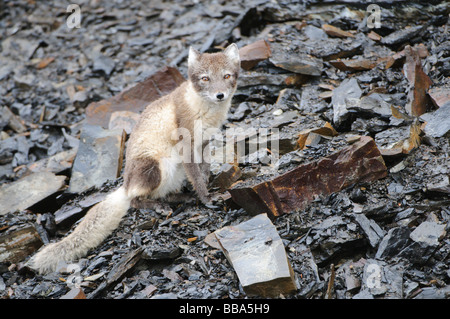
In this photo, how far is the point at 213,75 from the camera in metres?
6.35

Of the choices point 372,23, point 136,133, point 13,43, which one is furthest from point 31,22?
point 372,23

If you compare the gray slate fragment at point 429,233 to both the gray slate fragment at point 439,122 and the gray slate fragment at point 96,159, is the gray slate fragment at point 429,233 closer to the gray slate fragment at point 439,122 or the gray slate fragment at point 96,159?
the gray slate fragment at point 439,122

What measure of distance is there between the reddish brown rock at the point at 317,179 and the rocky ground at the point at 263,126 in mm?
49

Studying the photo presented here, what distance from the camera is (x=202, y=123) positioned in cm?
648

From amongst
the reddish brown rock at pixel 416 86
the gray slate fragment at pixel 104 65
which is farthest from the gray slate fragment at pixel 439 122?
the gray slate fragment at pixel 104 65

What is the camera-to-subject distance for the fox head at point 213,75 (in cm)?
623

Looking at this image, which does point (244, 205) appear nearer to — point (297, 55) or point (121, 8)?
point (297, 55)

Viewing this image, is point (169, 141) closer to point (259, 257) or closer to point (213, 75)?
point (213, 75)

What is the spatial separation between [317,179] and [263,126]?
7.71ft

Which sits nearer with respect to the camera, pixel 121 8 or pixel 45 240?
pixel 45 240

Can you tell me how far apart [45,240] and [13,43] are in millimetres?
8461

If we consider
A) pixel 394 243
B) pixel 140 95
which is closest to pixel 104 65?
pixel 140 95

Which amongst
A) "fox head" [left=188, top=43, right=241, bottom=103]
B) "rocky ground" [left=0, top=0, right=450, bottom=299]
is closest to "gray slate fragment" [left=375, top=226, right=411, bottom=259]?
"rocky ground" [left=0, top=0, right=450, bottom=299]

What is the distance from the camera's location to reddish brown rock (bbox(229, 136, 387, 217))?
5496mm
